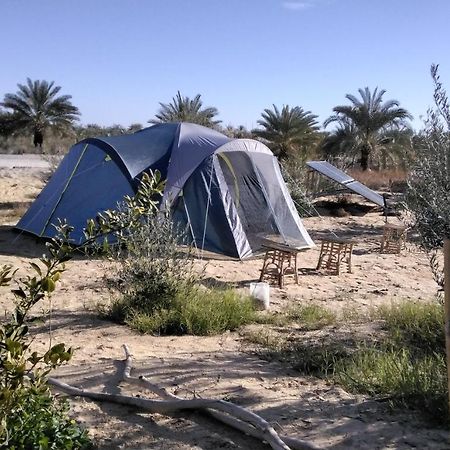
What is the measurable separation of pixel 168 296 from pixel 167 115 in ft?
54.1

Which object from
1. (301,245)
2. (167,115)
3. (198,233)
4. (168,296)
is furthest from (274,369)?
(167,115)

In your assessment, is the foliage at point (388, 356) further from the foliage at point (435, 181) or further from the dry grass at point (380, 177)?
the dry grass at point (380, 177)

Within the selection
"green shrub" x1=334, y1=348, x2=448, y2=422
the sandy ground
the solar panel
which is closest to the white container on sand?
the sandy ground

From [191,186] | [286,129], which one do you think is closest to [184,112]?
[286,129]

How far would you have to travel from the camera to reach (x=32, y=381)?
258 cm

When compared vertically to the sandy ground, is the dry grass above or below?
above

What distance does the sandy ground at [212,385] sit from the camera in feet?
10.7

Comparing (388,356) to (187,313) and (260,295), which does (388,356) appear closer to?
(187,313)

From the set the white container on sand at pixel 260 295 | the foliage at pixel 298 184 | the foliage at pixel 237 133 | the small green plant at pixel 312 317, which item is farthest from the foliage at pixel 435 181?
the foliage at pixel 237 133

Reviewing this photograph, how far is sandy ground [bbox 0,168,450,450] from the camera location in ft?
10.7

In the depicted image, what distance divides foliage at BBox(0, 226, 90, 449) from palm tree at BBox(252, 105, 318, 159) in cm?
1929

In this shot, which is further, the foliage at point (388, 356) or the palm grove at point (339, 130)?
the palm grove at point (339, 130)

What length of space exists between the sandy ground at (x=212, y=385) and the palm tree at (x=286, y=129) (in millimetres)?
14455

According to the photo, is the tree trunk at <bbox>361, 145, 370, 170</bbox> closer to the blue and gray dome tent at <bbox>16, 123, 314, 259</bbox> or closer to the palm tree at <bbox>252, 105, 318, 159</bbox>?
the palm tree at <bbox>252, 105, 318, 159</bbox>
